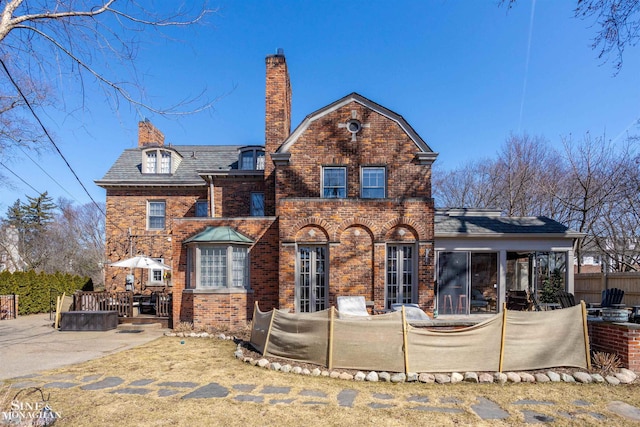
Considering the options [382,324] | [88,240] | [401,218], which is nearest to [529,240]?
[401,218]

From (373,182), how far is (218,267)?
6.47 metres

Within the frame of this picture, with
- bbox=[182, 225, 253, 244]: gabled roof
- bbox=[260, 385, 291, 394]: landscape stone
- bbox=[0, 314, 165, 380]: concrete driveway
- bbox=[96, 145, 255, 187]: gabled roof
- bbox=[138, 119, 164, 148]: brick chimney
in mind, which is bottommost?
bbox=[0, 314, 165, 380]: concrete driveway

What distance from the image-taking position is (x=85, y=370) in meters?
7.93

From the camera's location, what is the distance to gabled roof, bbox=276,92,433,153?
46.9 ft

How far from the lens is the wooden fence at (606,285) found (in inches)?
629

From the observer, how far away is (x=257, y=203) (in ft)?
61.2

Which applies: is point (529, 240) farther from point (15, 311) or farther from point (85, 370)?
point (15, 311)

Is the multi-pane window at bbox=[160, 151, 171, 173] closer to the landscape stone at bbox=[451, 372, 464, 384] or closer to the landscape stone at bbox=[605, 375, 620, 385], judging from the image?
the landscape stone at bbox=[451, 372, 464, 384]

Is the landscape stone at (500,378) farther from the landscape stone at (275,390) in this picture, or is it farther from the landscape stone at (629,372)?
the landscape stone at (275,390)

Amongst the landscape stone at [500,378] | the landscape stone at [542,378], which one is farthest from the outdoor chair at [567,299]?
the landscape stone at [500,378]

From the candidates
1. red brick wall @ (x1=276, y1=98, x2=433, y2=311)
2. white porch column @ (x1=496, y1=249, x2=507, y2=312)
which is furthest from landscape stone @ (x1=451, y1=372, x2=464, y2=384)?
white porch column @ (x1=496, y1=249, x2=507, y2=312)

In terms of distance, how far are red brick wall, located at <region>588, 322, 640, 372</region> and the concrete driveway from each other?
11555mm

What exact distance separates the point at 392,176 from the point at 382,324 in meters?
7.87

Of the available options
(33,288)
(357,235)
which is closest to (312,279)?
(357,235)
